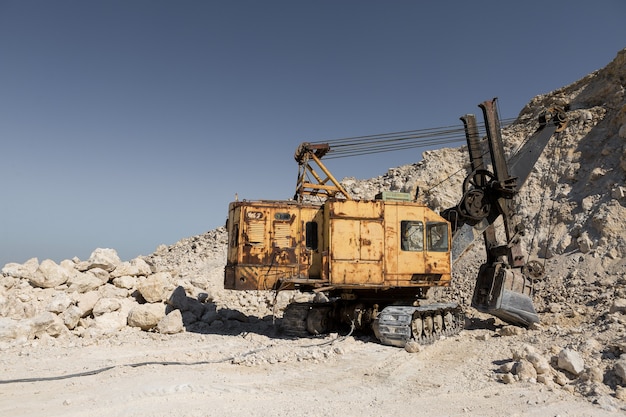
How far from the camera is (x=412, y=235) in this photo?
11008 millimetres

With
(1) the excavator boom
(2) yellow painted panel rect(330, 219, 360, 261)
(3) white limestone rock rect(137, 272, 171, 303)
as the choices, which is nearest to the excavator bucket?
(1) the excavator boom

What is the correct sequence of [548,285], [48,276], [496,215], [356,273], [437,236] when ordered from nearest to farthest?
[356,273]
[437,236]
[48,276]
[496,215]
[548,285]

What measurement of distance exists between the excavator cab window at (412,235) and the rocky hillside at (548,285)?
297 centimetres

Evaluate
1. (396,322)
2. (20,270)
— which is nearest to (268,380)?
(396,322)

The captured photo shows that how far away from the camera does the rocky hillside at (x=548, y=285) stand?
7.84 m

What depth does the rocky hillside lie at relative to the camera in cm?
784

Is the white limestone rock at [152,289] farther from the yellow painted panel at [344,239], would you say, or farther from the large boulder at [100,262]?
the yellow painted panel at [344,239]

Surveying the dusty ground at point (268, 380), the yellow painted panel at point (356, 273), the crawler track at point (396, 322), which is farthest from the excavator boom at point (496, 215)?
the yellow painted panel at point (356, 273)

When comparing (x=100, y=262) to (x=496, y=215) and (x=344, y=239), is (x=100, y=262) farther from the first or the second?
(x=496, y=215)

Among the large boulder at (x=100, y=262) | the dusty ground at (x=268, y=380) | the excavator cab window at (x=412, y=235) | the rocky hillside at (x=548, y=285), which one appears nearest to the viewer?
the dusty ground at (x=268, y=380)

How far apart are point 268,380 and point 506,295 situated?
722 cm

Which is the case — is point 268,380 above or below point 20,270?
below

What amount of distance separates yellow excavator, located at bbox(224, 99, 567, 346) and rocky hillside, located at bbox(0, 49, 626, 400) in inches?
41.4

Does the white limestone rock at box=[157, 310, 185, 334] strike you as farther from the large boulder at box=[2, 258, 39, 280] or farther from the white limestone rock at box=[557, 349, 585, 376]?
the white limestone rock at box=[557, 349, 585, 376]
